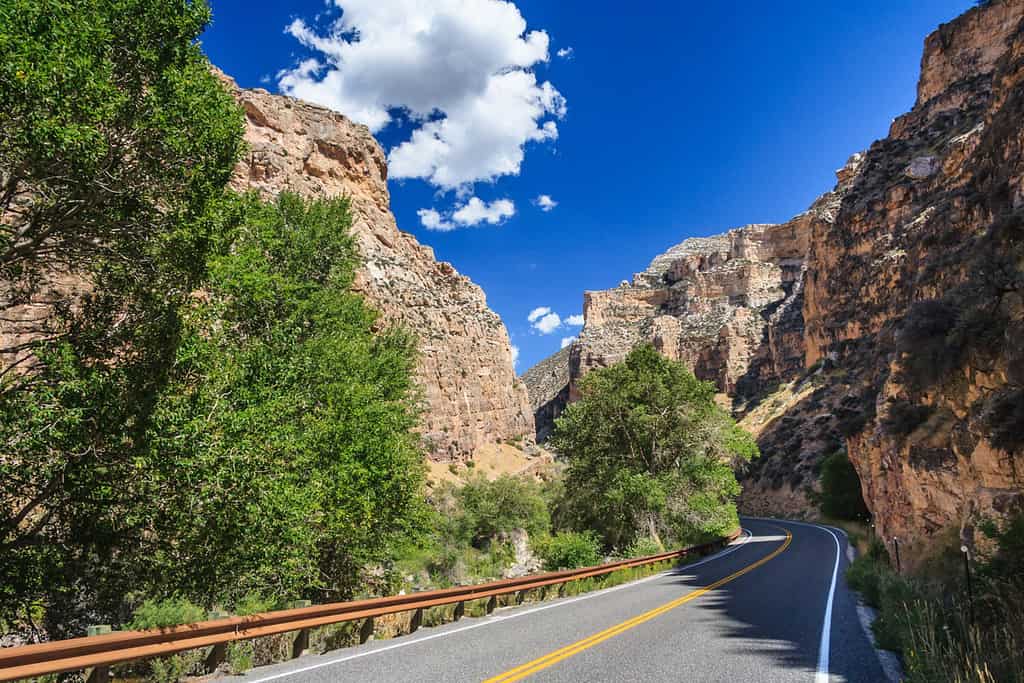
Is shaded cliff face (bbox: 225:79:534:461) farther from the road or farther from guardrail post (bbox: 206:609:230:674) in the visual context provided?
guardrail post (bbox: 206:609:230:674)

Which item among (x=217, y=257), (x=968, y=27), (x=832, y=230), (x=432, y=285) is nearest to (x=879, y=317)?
(x=832, y=230)

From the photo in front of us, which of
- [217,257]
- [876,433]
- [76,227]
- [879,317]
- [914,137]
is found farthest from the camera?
[914,137]

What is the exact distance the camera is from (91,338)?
27.1 feet

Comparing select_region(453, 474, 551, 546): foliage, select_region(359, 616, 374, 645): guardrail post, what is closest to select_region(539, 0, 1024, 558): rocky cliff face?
select_region(359, 616, 374, 645): guardrail post

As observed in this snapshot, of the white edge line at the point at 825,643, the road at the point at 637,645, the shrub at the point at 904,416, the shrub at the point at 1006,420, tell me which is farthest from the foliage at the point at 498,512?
the shrub at the point at 1006,420

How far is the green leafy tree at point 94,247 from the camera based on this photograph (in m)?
6.65

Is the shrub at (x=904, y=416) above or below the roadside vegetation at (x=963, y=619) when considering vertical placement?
above

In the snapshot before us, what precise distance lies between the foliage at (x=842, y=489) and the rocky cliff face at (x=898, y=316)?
17.8 ft

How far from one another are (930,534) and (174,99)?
63.0ft

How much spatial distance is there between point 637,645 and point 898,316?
4068 centimetres

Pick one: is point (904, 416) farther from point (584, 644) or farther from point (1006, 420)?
point (584, 644)

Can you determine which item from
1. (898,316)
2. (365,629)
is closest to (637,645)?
(365,629)

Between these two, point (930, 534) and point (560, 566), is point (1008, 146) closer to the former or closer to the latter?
point (930, 534)

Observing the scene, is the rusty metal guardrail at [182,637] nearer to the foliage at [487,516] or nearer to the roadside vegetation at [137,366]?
the roadside vegetation at [137,366]
